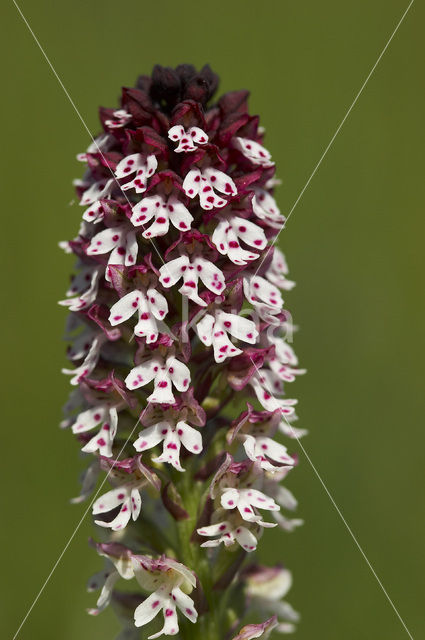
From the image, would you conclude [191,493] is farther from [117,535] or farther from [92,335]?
[92,335]

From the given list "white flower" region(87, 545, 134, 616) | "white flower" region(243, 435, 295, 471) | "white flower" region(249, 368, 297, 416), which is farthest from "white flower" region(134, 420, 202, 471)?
"white flower" region(87, 545, 134, 616)

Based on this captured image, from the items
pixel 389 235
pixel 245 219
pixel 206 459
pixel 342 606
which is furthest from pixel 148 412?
pixel 389 235

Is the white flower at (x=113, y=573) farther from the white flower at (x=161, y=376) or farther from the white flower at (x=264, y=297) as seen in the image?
the white flower at (x=264, y=297)

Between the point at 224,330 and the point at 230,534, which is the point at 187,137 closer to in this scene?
the point at 224,330

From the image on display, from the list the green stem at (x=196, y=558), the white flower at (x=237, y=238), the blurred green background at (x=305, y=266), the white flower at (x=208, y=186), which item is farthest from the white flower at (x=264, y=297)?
the blurred green background at (x=305, y=266)

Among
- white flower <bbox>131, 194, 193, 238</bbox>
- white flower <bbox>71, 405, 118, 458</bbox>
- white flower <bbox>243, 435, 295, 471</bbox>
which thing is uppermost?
white flower <bbox>131, 194, 193, 238</bbox>

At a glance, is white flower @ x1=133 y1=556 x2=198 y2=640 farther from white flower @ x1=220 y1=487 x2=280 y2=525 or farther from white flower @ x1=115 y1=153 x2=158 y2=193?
white flower @ x1=115 y1=153 x2=158 y2=193

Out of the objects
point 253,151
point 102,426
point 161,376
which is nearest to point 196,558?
point 102,426
